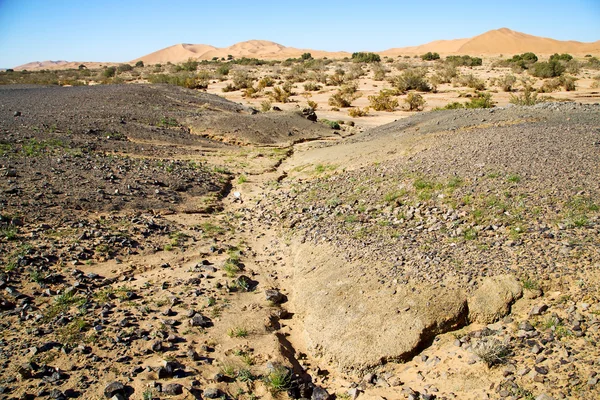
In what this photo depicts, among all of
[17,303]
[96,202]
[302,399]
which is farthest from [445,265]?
[96,202]

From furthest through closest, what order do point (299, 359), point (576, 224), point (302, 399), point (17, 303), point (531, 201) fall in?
1. point (531, 201)
2. point (576, 224)
3. point (17, 303)
4. point (299, 359)
5. point (302, 399)

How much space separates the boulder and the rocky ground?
2 cm

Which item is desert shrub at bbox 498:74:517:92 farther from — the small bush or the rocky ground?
the small bush

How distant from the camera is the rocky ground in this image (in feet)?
14.1

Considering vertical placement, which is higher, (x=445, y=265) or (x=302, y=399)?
(x=445, y=265)

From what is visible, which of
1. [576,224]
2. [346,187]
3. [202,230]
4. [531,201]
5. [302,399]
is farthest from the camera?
[346,187]

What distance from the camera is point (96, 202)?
332 inches

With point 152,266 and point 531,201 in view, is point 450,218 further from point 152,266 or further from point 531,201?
point 152,266

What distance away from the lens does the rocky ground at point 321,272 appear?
4289 mm

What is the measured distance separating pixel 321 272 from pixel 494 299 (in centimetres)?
223

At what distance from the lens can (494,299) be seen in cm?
480

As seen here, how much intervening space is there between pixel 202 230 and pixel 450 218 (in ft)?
13.9

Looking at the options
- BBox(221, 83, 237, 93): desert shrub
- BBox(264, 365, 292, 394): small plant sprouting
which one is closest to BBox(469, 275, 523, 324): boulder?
BBox(264, 365, 292, 394): small plant sprouting

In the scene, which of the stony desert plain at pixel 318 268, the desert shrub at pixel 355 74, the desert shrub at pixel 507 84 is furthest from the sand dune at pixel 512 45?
the stony desert plain at pixel 318 268
